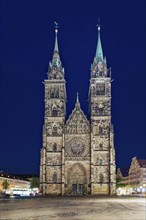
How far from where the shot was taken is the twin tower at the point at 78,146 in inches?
2960

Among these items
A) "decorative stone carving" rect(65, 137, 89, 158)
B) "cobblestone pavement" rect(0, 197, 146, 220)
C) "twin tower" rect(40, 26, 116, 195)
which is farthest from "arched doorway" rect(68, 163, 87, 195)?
"cobblestone pavement" rect(0, 197, 146, 220)

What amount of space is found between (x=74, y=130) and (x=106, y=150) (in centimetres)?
790

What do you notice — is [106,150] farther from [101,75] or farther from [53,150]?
[101,75]

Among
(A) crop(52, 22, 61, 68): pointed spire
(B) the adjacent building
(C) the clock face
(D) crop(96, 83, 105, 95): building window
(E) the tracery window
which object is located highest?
(A) crop(52, 22, 61, 68): pointed spire

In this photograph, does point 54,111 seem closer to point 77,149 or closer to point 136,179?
point 77,149

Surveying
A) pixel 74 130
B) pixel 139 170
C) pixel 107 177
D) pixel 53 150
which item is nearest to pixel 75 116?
pixel 74 130

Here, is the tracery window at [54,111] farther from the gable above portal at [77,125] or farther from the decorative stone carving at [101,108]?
the decorative stone carving at [101,108]

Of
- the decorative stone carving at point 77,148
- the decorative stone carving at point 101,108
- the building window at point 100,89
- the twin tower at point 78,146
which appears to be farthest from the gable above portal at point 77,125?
the building window at point 100,89

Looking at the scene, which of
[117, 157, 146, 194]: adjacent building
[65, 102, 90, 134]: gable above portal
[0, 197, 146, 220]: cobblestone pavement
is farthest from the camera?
[117, 157, 146, 194]: adjacent building

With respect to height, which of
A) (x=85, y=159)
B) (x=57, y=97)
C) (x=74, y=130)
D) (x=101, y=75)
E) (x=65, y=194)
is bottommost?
(x=65, y=194)

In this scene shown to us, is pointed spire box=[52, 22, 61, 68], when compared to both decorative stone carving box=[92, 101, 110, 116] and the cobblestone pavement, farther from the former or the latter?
the cobblestone pavement

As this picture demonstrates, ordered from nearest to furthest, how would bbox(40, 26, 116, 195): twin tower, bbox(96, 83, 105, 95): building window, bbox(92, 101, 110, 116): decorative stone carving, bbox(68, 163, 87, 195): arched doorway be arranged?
bbox(40, 26, 116, 195): twin tower
bbox(68, 163, 87, 195): arched doorway
bbox(92, 101, 110, 116): decorative stone carving
bbox(96, 83, 105, 95): building window

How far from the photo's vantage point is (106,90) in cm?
7994

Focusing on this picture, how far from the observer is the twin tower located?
75188 mm
